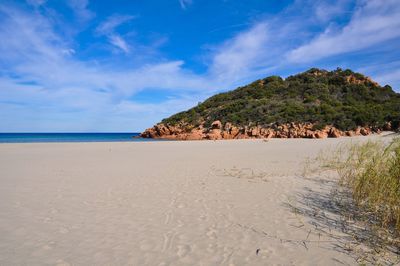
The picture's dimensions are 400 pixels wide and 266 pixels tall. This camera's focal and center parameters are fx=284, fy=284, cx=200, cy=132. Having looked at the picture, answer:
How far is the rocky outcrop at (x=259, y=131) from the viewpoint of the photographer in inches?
964

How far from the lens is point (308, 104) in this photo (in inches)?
1277

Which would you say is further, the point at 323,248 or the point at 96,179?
the point at 96,179

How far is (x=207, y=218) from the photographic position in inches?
187

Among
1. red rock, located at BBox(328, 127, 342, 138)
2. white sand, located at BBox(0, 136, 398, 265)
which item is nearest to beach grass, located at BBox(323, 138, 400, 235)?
white sand, located at BBox(0, 136, 398, 265)

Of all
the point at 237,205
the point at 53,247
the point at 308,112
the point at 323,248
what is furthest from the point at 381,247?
the point at 308,112

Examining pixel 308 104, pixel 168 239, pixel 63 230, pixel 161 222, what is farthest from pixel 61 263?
pixel 308 104

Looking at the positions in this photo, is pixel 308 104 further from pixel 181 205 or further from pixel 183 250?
pixel 183 250

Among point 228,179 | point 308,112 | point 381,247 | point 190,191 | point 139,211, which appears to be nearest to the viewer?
point 381,247

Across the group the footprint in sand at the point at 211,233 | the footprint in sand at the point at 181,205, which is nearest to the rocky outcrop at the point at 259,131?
the footprint in sand at the point at 181,205

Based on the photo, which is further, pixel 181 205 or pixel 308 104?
pixel 308 104

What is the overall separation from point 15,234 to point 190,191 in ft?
11.4

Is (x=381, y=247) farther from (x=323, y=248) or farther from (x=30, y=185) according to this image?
(x=30, y=185)

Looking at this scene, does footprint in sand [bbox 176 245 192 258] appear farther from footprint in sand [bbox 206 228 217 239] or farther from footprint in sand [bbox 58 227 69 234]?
footprint in sand [bbox 58 227 69 234]

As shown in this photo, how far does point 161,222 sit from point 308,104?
31085mm
